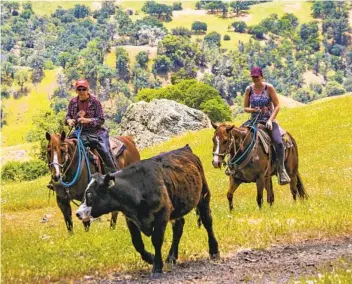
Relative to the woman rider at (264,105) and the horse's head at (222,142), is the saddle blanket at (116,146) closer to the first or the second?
the horse's head at (222,142)

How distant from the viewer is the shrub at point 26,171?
74.2 m

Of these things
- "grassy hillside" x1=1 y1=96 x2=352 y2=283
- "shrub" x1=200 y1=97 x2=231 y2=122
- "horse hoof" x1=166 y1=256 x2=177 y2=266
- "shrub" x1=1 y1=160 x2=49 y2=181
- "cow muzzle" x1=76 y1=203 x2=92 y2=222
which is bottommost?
"shrub" x1=1 y1=160 x2=49 y2=181

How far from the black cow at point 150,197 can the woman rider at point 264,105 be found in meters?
6.28

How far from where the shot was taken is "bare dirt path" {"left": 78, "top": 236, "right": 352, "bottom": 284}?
9344mm

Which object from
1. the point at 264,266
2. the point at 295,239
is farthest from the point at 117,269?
the point at 295,239

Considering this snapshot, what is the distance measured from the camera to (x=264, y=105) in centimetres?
1659

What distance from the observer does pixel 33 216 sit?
26.0m

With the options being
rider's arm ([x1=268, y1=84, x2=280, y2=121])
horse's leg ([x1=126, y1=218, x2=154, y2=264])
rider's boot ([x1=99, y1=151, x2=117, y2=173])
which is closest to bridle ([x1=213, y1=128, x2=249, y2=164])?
rider's arm ([x1=268, y1=84, x2=280, y2=121])

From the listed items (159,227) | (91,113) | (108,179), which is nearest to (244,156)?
(91,113)

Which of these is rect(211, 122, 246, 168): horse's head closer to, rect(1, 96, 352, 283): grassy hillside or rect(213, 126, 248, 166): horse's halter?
rect(213, 126, 248, 166): horse's halter

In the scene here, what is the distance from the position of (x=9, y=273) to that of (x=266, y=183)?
33.6 ft

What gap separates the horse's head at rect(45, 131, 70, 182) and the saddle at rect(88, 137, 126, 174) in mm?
1137

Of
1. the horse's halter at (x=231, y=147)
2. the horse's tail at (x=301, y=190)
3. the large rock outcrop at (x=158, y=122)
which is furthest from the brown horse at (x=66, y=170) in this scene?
the large rock outcrop at (x=158, y=122)

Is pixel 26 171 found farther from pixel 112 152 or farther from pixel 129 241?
pixel 129 241
